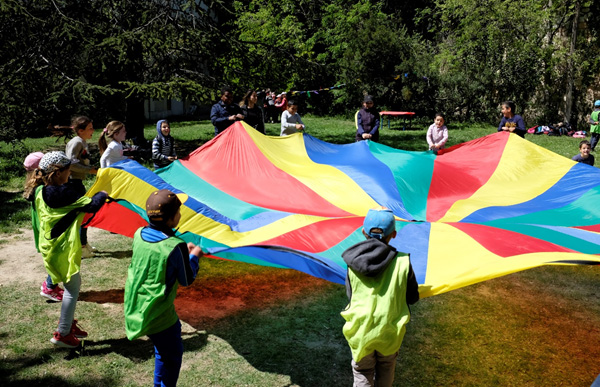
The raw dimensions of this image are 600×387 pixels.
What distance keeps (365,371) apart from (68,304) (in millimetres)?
2256

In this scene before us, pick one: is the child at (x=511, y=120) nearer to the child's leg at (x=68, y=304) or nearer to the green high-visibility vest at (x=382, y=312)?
the green high-visibility vest at (x=382, y=312)

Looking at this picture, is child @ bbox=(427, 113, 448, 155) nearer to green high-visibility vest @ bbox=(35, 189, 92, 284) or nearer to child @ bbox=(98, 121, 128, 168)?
child @ bbox=(98, 121, 128, 168)

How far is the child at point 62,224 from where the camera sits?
3715mm

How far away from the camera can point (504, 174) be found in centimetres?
596

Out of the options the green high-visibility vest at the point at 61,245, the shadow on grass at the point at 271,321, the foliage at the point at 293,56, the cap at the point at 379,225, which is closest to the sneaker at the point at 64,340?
the shadow on grass at the point at 271,321

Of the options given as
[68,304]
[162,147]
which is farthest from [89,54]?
[68,304]

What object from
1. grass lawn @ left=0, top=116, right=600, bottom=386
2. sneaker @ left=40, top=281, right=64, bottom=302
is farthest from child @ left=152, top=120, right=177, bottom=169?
sneaker @ left=40, top=281, right=64, bottom=302

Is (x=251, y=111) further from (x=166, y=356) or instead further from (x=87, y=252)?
(x=166, y=356)

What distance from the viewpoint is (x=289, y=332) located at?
4316 mm

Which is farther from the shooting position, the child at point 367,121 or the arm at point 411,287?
the child at point 367,121

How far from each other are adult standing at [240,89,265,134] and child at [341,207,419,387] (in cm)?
545

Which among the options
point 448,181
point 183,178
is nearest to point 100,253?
point 183,178

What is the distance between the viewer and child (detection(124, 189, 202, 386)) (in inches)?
113

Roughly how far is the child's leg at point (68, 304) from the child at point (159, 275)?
1.04m
